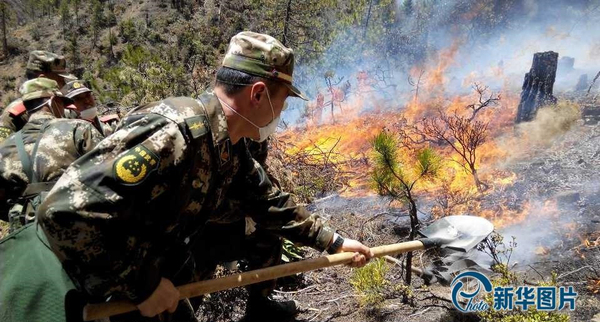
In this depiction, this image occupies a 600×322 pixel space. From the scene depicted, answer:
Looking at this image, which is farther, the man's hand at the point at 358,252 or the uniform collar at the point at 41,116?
the uniform collar at the point at 41,116

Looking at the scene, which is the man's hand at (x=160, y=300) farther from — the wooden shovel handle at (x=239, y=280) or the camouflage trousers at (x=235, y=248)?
the camouflage trousers at (x=235, y=248)

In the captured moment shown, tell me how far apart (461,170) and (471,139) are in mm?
532

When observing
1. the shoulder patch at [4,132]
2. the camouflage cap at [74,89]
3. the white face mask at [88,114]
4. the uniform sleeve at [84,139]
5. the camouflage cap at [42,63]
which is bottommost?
the shoulder patch at [4,132]

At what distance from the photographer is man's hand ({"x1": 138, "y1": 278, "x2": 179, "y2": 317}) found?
155 centimetres

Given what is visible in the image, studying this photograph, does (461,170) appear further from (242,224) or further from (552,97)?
(242,224)

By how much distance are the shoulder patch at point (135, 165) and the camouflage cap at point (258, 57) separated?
53cm

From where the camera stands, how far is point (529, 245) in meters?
3.61

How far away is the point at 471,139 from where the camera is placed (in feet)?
19.0

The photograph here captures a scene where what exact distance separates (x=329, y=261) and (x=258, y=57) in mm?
1168

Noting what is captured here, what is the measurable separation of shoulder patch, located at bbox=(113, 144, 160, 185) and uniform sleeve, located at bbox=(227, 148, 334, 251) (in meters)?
0.82

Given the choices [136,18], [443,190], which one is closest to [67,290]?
[443,190]

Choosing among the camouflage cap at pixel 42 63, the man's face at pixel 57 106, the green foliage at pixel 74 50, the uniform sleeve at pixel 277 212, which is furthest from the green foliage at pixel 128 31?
the uniform sleeve at pixel 277 212

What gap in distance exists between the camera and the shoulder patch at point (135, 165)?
133 cm

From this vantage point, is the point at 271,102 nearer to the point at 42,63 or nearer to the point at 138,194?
the point at 138,194
